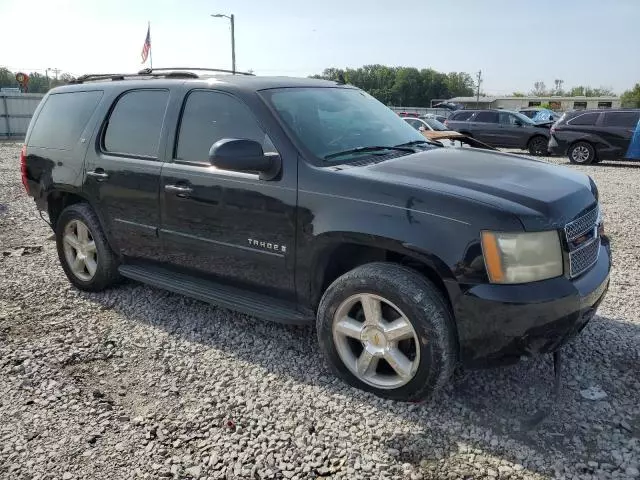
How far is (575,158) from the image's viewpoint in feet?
52.1

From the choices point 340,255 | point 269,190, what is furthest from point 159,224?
point 340,255

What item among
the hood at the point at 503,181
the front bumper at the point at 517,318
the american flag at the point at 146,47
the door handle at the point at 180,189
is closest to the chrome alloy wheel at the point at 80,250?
the door handle at the point at 180,189

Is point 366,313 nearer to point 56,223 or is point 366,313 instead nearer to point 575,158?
point 56,223

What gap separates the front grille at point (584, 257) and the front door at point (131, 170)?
2.80 m

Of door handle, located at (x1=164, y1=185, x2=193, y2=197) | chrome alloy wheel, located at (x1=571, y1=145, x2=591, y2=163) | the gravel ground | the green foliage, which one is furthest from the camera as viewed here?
the green foliage

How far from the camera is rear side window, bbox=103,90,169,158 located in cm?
407

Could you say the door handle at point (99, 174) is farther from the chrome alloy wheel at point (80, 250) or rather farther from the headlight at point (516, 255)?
the headlight at point (516, 255)

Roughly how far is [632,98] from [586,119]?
73215 millimetres

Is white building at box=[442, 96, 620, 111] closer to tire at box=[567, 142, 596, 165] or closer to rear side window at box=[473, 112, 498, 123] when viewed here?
rear side window at box=[473, 112, 498, 123]

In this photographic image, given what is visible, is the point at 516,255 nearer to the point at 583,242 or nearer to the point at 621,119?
the point at 583,242

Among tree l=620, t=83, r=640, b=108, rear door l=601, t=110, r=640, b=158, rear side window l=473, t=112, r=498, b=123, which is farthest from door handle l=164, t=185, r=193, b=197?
tree l=620, t=83, r=640, b=108

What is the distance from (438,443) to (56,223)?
4.09 m

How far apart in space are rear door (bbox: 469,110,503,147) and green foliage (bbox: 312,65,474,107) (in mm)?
88243

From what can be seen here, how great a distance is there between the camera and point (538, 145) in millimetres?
18547
